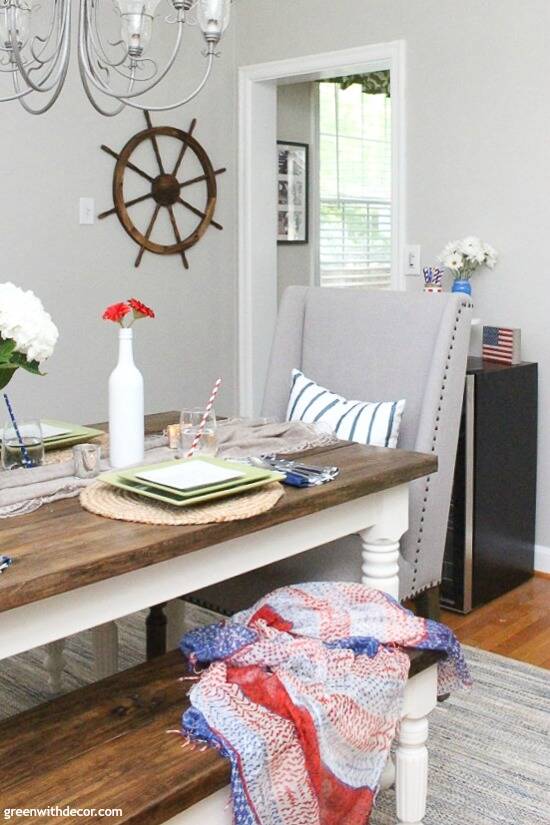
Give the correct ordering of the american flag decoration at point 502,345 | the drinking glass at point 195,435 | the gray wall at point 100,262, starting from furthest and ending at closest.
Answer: the gray wall at point 100,262 → the american flag decoration at point 502,345 → the drinking glass at point 195,435

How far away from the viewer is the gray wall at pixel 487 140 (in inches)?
143

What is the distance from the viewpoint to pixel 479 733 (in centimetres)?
250

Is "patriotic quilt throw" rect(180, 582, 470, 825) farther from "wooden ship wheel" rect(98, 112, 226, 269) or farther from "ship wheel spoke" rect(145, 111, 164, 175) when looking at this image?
"ship wheel spoke" rect(145, 111, 164, 175)

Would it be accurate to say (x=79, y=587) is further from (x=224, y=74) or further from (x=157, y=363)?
(x=224, y=74)

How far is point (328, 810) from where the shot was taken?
1.54 metres

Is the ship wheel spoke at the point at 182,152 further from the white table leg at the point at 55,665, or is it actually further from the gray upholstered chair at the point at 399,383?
the white table leg at the point at 55,665

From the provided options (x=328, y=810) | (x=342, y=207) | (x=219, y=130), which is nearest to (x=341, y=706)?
(x=328, y=810)

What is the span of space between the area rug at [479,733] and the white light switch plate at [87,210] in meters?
1.82

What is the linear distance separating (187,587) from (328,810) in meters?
0.42

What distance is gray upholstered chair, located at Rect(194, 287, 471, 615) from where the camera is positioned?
2.35 meters

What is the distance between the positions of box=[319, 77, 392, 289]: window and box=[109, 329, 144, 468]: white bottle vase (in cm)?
356

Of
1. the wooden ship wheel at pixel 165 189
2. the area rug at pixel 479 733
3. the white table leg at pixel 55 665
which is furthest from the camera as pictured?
the wooden ship wheel at pixel 165 189

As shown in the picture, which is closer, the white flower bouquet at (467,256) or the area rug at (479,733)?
the area rug at (479,733)

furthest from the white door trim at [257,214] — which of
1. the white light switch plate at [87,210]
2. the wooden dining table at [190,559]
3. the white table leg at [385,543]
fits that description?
the white table leg at [385,543]
